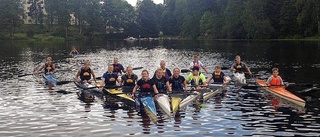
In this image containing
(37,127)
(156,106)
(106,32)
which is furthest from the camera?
(106,32)

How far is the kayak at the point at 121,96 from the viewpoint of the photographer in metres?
18.7

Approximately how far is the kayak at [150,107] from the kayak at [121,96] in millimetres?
1004

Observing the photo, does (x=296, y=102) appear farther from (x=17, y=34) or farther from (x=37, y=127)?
(x=17, y=34)

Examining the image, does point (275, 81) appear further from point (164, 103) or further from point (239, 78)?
point (164, 103)

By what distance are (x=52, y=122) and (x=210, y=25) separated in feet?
385

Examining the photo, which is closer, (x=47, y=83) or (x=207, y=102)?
(x=207, y=102)

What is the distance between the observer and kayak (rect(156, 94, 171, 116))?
1665 centimetres

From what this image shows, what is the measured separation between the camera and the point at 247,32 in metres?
110

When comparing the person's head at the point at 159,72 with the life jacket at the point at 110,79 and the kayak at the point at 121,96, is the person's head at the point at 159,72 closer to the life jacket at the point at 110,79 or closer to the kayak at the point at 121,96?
the kayak at the point at 121,96

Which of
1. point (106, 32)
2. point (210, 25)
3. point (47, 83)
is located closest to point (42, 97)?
point (47, 83)

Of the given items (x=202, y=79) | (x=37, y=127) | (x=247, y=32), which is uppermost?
(x=247, y=32)

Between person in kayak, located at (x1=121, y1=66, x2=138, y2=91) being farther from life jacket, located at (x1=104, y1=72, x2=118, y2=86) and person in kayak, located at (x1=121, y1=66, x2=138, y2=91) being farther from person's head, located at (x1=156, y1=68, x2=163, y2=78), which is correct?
person's head, located at (x1=156, y1=68, x2=163, y2=78)

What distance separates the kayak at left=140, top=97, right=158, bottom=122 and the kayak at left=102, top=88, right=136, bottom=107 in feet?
3.29

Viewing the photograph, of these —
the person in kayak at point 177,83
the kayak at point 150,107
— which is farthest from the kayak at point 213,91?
the kayak at point 150,107
